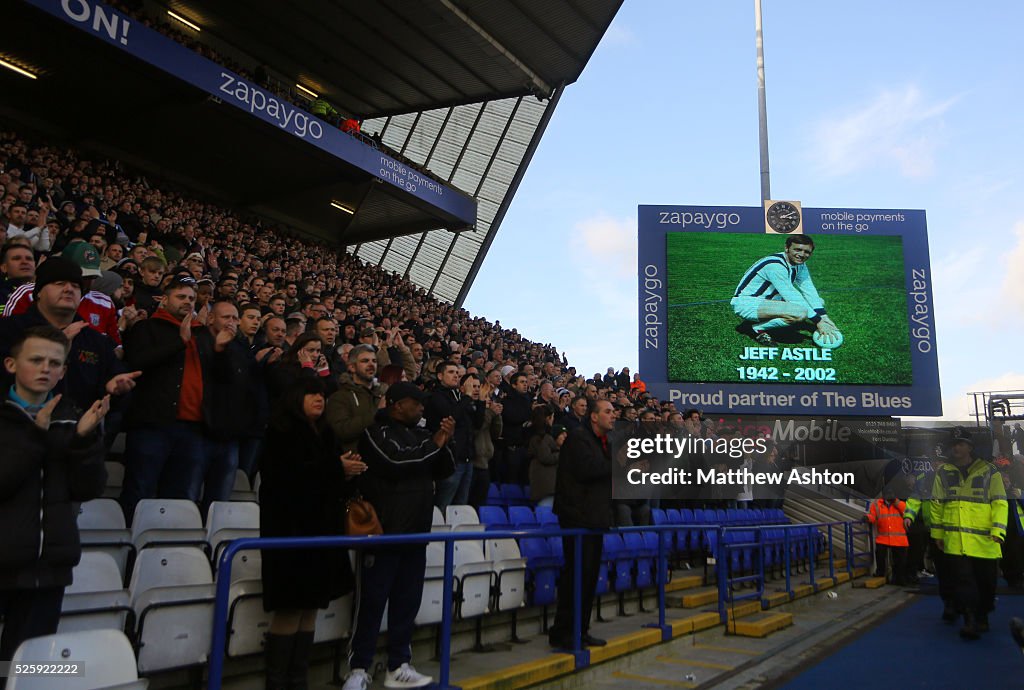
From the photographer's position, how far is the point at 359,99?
27750 millimetres

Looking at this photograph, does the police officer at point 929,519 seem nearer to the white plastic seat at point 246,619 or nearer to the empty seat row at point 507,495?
the empty seat row at point 507,495

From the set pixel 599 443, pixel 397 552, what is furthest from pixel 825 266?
pixel 397 552

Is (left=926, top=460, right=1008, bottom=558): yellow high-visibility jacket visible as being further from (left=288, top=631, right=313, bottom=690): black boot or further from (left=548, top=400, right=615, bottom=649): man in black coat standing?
(left=288, top=631, right=313, bottom=690): black boot

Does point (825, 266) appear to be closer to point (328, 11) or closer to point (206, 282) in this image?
point (206, 282)

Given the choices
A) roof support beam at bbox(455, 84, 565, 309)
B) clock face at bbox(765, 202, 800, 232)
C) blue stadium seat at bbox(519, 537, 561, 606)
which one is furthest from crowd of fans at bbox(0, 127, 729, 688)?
roof support beam at bbox(455, 84, 565, 309)

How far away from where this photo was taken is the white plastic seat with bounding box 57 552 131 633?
121 inches

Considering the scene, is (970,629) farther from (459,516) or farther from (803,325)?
(803,325)

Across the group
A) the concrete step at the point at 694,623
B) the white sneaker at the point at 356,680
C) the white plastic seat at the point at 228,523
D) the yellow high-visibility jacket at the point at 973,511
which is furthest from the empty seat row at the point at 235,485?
the yellow high-visibility jacket at the point at 973,511

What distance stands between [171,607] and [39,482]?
1157mm

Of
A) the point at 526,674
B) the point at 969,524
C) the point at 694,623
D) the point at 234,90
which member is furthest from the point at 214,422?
the point at 234,90

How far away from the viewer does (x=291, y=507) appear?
3871mm

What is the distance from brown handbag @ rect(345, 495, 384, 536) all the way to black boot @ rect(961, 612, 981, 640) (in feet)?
22.2

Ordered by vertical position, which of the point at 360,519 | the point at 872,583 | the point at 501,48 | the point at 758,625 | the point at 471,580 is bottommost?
the point at 872,583

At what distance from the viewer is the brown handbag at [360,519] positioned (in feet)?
13.6
